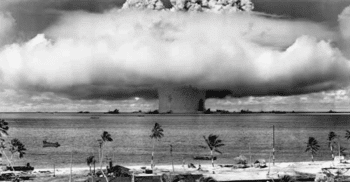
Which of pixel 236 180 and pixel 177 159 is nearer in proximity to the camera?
pixel 236 180

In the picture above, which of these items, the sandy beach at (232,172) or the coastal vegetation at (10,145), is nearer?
the coastal vegetation at (10,145)

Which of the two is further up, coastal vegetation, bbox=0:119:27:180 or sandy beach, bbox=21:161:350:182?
coastal vegetation, bbox=0:119:27:180

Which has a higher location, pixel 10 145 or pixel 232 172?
pixel 10 145

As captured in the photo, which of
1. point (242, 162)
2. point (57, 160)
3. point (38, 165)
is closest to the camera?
point (242, 162)

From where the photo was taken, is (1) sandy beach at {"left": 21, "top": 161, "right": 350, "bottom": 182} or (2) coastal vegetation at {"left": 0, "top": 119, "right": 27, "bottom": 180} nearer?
(2) coastal vegetation at {"left": 0, "top": 119, "right": 27, "bottom": 180}

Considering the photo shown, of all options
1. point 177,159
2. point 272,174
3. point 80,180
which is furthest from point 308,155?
point 80,180

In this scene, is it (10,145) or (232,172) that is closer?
(232,172)

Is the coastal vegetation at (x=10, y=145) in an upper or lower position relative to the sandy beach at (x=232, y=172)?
upper

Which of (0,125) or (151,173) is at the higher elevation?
(0,125)

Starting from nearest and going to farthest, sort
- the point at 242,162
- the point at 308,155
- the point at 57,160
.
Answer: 1. the point at 242,162
2. the point at 57,160
3. the point at 308,155

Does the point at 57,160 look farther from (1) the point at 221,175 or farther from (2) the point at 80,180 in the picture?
(1) the point at 221,175
